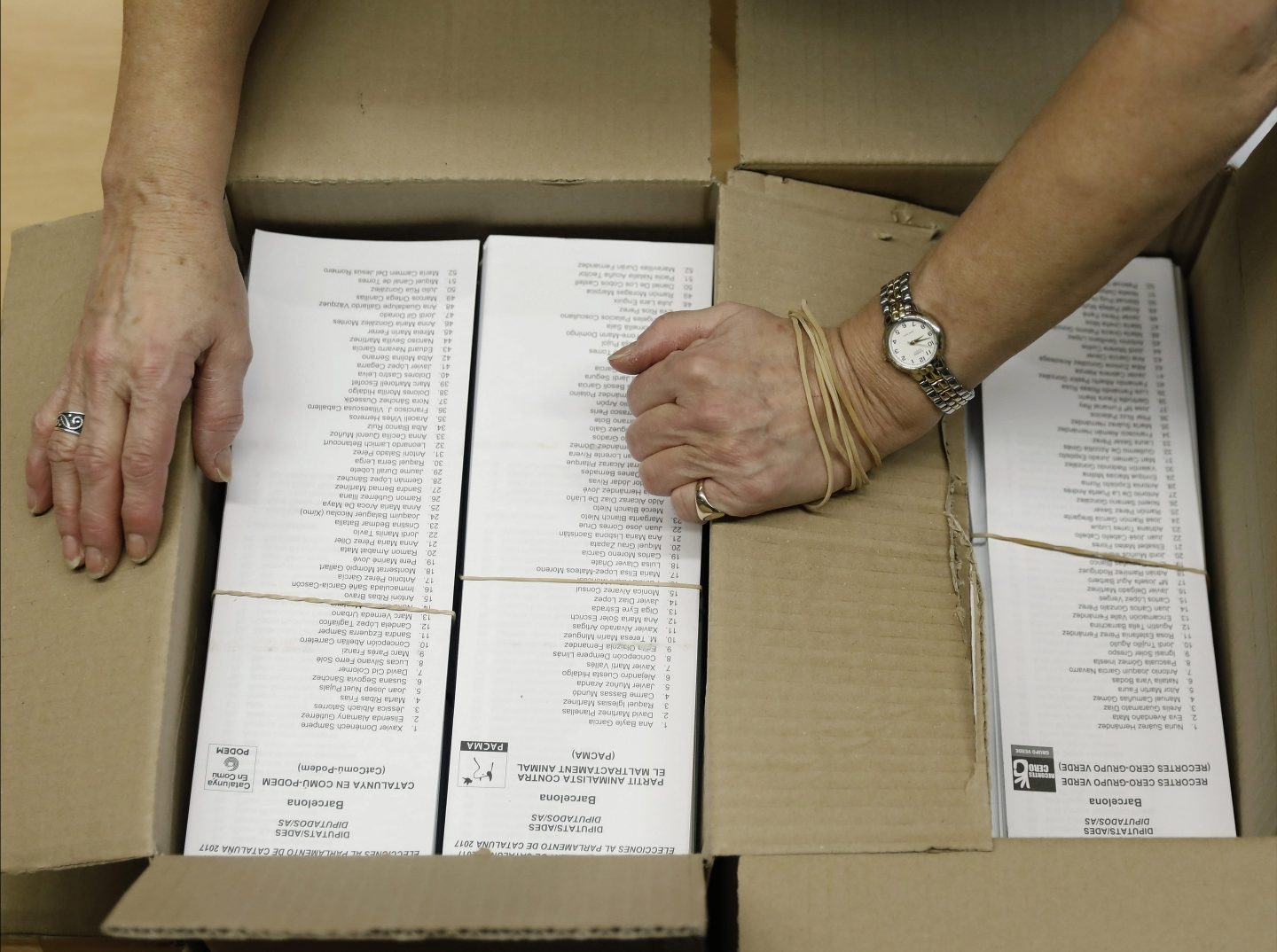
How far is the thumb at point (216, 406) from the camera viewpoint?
2.50 ft

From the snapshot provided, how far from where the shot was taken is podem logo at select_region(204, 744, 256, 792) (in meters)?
0.74

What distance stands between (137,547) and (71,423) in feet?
0.34

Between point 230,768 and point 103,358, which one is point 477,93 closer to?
point 103,358

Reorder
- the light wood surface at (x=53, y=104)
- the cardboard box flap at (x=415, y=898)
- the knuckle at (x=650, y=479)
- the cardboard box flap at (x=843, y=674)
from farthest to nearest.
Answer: the light wood surface at (x=53, y=104) → the knuckle at (x=650, y=479) → the cardboard box flap at (x=843, y=674) → the cardboard box flap at (x=415, y=898)

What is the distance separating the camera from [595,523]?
2.63ft

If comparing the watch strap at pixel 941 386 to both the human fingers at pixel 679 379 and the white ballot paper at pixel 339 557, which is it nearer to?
the human fingers at pixel 679 379

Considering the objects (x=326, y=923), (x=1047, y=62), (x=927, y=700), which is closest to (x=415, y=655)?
(x=326, y=923)

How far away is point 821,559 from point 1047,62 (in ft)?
1.59

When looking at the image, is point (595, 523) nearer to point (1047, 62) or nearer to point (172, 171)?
point (172, 171)

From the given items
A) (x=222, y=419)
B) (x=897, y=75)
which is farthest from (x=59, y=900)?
(x=897, y=75)

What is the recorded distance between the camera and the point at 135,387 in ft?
2.39

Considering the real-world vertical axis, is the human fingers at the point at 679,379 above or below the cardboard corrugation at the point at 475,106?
below

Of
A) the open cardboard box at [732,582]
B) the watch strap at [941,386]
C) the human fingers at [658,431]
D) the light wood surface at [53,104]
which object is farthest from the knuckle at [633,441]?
the light wood surface at [53,104]

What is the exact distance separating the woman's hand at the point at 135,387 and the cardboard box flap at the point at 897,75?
0.46 metres
